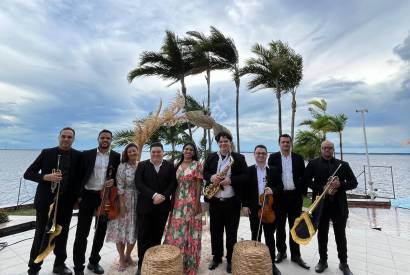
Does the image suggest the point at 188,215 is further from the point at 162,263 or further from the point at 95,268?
the point at 95,268

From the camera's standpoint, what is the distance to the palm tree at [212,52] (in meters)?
9.83

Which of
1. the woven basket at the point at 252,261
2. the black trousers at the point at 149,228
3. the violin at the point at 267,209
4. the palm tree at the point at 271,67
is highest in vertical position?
the palm tree at the point at 271,67

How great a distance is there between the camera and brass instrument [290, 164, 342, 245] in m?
3.39

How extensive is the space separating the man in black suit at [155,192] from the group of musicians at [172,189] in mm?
12

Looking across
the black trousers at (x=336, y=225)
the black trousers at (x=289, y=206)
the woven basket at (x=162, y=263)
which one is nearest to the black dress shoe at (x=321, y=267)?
the black trousers at (x=336, y=225)

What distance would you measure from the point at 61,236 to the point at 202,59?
824 cm

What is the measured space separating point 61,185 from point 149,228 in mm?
1220

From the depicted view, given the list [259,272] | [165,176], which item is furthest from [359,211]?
[165,176]

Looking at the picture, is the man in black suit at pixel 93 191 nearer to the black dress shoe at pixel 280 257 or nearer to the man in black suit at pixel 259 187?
the man in black suit at pixel 259 187

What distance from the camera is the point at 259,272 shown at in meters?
2.96

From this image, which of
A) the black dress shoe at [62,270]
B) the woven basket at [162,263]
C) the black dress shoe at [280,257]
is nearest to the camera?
the woven basket at [162,263]

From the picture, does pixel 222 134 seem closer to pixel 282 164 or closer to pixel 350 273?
pixel 282 164

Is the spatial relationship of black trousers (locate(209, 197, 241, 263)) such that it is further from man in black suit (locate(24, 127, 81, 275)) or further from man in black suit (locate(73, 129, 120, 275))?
man in black suit (locate(24, 127, 81, 275))

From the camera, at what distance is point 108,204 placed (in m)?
3.43
